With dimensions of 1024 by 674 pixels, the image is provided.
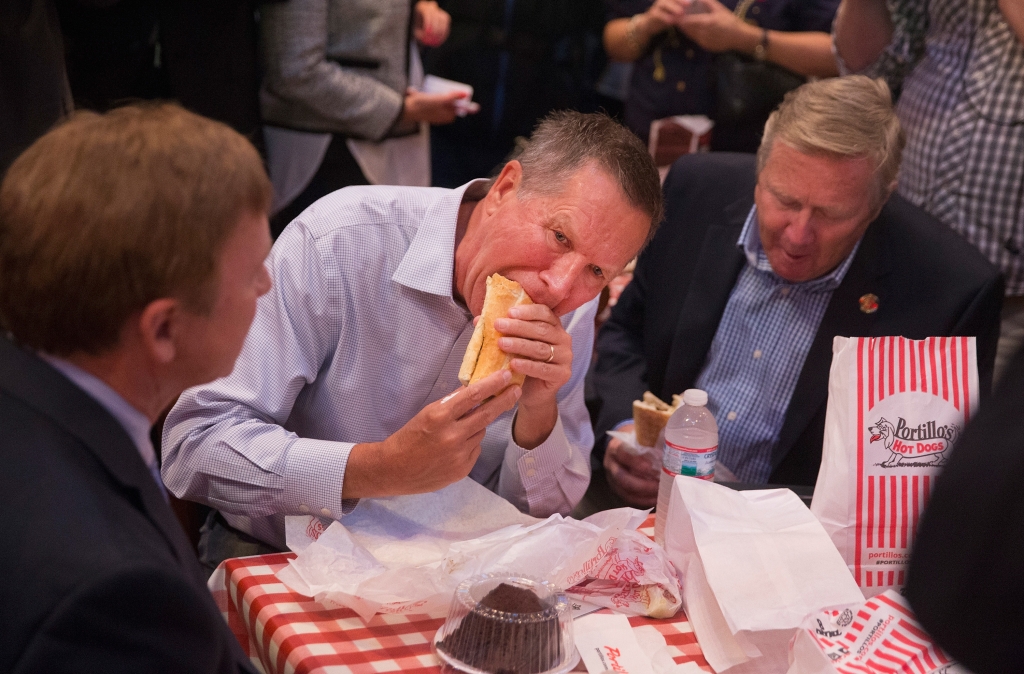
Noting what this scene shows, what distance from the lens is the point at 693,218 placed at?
290 centimetres

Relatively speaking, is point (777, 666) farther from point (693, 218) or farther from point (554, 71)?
point (554, 71)

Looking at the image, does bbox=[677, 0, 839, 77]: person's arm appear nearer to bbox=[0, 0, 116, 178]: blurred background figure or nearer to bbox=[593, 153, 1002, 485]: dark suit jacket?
bbox=[593, 153, 1002, 485]: dark suit jacket

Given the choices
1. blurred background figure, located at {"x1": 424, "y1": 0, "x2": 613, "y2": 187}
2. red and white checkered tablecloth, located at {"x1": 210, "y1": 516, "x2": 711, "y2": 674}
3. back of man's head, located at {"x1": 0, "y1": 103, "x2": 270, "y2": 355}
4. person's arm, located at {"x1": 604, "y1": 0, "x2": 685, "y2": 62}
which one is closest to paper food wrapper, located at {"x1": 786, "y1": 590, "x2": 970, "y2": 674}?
red and white checkered tablecloth, located at {"x1": 210, "y1": 516, "x2": 711, "y2": 674}

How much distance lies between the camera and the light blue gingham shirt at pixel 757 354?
261 cm

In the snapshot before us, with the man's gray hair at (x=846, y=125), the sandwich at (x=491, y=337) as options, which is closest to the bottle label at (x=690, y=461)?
the sandwich at (x=491, y=337)

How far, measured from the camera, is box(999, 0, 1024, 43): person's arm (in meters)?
2.85

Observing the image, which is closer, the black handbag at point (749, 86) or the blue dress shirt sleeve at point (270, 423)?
the blue dress shirt sleeve at point (270, 423)

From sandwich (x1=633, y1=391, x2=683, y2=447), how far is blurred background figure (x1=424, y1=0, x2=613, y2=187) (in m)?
2.65

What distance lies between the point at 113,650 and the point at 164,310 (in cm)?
37

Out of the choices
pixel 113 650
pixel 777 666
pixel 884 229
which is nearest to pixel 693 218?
pixel 884 229

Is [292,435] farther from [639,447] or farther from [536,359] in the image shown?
[639,447]

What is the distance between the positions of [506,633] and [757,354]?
4.76 ft

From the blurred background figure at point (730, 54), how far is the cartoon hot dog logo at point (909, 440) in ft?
7.09

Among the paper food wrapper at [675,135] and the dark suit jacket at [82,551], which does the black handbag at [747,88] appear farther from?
the dark suit jacket at [82,551]
